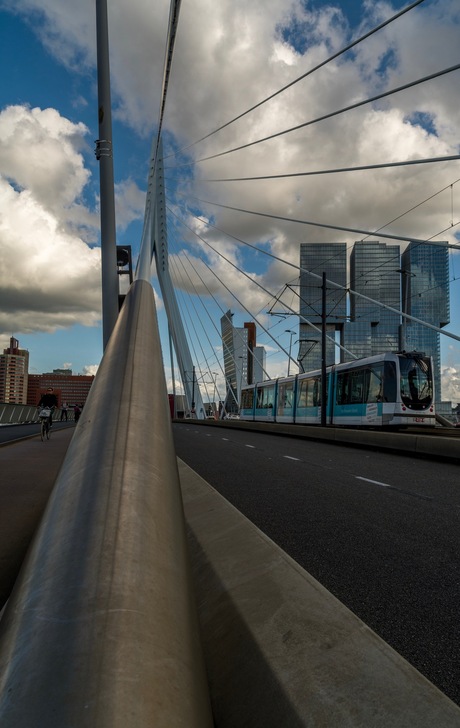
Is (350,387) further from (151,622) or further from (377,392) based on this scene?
(151,622)

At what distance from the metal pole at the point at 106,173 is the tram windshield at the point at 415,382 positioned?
17042 mm

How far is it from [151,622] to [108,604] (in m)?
0.13

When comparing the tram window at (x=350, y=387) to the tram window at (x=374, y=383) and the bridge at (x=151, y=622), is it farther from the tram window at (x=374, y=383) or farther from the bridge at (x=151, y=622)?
the bridge at (x=151, y=622)

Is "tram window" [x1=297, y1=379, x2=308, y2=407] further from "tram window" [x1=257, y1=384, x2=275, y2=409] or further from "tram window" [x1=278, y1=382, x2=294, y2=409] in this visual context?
"tram window" [x1=257, y1=384, x2=275, y2=409]

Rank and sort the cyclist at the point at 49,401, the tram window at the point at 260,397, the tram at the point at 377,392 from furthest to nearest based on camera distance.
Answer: the tram window at the point at 260,397 < the tram at the point at 377,392 < the cyclist at the point at 49,401

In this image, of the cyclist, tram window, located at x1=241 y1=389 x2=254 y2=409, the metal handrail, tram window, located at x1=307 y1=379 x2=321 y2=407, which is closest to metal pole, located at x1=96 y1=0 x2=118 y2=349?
the metal handrail

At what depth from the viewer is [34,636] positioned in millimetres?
1458

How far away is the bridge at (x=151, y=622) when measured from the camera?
4.43ft

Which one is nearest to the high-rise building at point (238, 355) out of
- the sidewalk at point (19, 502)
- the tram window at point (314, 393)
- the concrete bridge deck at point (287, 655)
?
the tram window at point (314, 393)

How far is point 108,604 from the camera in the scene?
1.53 meters

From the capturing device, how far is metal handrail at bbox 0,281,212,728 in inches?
51.1

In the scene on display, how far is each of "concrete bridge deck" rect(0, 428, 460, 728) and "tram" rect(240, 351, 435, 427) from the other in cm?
2111

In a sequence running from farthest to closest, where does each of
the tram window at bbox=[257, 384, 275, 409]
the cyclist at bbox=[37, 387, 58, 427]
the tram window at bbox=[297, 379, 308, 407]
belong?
the tram window at bbox=[257, 384, 275, 409] → the tram window at bbox=[297, 379, 308, 407] → the cyclist at bbox=[37, 387, 58, 427]

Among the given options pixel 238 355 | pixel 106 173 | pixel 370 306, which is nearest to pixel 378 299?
pixel 370 306
